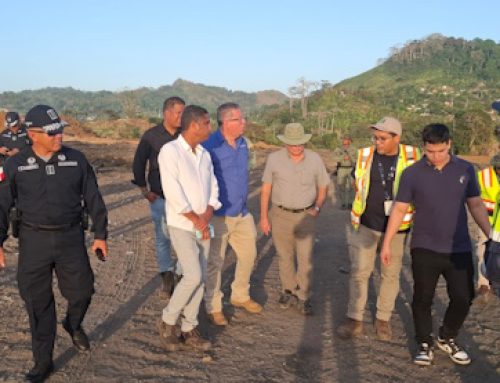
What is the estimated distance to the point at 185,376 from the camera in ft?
12.7

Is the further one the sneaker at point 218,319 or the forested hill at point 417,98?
the forested hill at point 417,98

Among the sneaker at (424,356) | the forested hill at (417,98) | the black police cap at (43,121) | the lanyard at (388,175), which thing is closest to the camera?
the black police cap at (43,121)

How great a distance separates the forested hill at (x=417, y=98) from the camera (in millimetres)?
37359

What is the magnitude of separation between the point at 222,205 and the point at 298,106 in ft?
242

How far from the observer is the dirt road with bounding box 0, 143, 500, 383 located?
3.95m

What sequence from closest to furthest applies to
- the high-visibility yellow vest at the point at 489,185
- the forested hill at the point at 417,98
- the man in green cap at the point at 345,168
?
the high-visibility yellow vest at the point at 489,185
the man in green cap at the point at 345,168
the forested hill at the point at 417,98

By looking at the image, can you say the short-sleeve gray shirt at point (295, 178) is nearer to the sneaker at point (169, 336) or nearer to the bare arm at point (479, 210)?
the bare arm at point (479, 210)

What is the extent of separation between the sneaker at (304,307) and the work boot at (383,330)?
2.65 ft

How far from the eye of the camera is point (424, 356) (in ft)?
13.5

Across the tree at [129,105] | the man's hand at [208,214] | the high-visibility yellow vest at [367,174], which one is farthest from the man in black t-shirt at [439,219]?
the tree at [129,105]

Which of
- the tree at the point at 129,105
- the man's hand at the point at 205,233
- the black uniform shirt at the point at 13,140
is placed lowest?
the man's hand at the point at 205,233

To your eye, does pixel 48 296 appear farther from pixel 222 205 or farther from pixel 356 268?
pixel 356 268

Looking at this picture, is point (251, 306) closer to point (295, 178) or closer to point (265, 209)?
point (265, 209)

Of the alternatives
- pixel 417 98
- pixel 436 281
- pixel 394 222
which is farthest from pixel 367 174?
pixel 417 98
